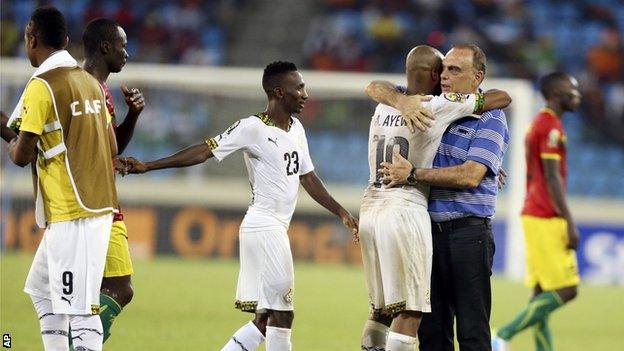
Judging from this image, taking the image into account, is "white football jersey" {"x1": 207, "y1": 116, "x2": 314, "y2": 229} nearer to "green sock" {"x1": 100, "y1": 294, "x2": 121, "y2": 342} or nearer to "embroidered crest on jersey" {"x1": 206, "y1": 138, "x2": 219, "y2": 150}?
"embroidered crest on jersey" {"x1": 206, "y1": 138, "x2": 219, "y2": 150}

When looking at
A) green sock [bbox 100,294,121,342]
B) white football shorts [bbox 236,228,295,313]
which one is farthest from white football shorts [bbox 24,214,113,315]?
Answer: white football shorts [bbox 236,228,295,313]

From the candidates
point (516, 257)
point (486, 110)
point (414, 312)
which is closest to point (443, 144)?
point (486, 110)

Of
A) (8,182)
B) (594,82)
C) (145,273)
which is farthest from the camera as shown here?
(594,82)

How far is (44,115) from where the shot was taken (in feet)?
19.1

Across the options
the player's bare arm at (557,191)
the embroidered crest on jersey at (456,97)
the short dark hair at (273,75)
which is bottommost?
the player's bare arm at (557,191)

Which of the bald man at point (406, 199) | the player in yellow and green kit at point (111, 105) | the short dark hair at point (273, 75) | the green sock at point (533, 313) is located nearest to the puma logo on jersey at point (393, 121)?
the bald man at point (406, 199)

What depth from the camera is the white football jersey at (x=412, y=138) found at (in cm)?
633

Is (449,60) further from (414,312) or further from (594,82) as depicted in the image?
(594,82)

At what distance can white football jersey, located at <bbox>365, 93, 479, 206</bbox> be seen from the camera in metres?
6.33

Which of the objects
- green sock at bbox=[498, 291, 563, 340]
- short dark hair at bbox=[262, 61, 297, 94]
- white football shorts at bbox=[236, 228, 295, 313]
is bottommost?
green sock at bbox=[498, 291, 563, 340]

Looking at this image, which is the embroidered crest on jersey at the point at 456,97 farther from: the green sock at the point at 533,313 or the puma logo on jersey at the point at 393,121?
the green sock at the point at 533,313

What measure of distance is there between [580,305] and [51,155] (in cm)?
1021

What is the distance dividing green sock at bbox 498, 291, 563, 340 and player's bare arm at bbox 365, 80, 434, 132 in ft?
10.6

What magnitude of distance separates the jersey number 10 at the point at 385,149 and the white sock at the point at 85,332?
Result: 1.82 metres
